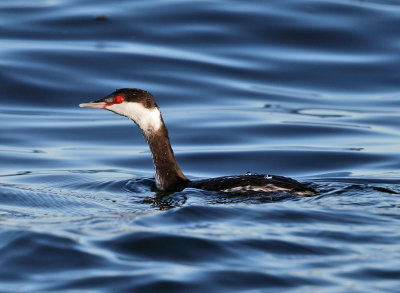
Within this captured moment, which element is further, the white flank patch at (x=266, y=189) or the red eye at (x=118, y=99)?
the red eye at (x=118, y=99)

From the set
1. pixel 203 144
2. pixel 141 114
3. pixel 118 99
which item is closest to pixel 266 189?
pixel 141 114

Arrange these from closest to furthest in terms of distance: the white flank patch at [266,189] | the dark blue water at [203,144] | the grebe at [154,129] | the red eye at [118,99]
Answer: the dark blue water at [203,144], the white flank patch at [266,189], the grebe at [154,129], the red eye at [118,99]

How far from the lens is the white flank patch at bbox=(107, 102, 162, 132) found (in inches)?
442

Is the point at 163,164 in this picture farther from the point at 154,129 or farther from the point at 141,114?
the point at 141,114

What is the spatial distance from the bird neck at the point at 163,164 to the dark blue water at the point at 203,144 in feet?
0.88

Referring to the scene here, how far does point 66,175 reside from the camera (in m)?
12.4

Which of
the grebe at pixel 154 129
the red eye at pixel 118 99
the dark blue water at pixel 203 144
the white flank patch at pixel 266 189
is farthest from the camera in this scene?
the red eye at pixel 118 99

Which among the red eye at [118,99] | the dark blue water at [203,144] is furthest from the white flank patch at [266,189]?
the red eye at [118,99]

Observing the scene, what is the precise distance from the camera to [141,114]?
11328 mm

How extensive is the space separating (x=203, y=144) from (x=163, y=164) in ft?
10.7

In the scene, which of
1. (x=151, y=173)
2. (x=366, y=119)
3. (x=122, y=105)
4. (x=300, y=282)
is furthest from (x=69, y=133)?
(x=300, y=282)

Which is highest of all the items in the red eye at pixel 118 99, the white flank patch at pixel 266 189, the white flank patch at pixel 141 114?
the red eye at pixel 118 99

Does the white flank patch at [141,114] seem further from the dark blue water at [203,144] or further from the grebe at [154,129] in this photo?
the dark blue water at [203,144]

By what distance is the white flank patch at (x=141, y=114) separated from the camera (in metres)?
11.2
